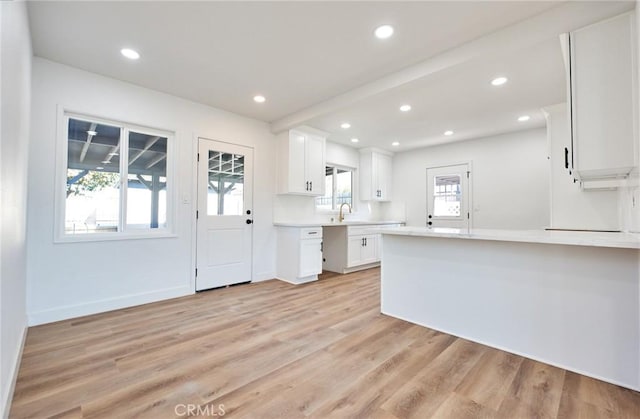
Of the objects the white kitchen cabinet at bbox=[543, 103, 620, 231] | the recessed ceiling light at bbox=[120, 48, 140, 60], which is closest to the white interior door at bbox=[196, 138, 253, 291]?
the recessed ceiling light at bbox=[120, 48, 140, 60]

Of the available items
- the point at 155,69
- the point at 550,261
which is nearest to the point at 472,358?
the point at 550,261

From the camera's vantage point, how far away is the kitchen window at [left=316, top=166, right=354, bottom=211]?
5.79 metres

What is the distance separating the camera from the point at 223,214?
163 inches

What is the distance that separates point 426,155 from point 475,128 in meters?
1.38

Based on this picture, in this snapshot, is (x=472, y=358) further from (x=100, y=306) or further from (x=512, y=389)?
(x=100, y=306)

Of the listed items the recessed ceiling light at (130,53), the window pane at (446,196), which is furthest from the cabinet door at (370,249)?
the recessed ceiling light at (130,53)

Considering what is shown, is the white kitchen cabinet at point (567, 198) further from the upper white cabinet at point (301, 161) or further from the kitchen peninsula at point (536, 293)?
the upper white cabinet at point (301, 161)

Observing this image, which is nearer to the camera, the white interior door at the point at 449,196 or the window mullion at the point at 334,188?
the white interior door at the point at 449,196

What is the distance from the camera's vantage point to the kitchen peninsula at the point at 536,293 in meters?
1.81

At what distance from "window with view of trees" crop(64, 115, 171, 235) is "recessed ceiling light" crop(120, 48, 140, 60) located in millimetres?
875

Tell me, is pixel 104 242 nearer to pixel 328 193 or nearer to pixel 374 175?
pixel 328 193

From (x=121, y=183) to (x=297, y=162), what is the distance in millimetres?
2410

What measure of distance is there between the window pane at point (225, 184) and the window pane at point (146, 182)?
60 centimetres

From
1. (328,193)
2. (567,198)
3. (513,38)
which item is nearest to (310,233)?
(328,193)
